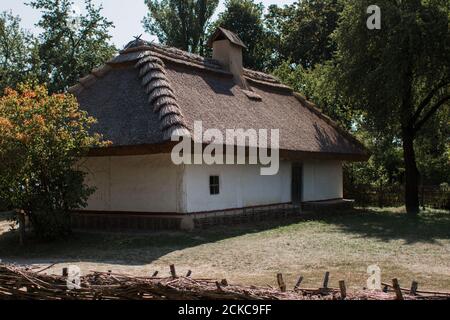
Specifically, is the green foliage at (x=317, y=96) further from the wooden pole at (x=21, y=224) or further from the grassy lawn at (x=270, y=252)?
the wooden pole at (x=21, y=224)

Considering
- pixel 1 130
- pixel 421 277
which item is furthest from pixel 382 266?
pixel 1 130

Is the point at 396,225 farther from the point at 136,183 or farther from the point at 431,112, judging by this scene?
the point at 136,183

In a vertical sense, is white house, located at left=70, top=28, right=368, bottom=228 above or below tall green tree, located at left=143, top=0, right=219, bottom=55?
below

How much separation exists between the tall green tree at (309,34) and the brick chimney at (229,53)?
709 inches

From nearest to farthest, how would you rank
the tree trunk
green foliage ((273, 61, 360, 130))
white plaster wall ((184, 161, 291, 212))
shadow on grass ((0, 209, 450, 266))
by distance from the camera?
shadow on grass ((0, 209, 450, 266)), white plaster wall ((184, 161, 291, 212)), the tree trunk, green foliage ((273, 61, 360, 130))

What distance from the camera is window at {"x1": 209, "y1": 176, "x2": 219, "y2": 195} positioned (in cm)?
1731

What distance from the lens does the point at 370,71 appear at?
71.6 ft

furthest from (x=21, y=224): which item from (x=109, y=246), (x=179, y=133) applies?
(x=179, y=133)

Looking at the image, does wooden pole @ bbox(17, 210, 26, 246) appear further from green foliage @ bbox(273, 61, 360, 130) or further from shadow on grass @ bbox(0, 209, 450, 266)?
green foliage @ bbox(273, 61, 360, 130)

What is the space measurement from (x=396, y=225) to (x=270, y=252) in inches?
260

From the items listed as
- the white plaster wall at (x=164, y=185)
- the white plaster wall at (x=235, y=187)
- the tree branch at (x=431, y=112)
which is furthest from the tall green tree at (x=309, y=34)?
the white plaster wall at (x=164, y=185)

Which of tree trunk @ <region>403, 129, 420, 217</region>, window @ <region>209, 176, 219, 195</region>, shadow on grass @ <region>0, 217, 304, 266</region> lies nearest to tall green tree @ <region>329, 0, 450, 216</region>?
tree trunk @ <region>403, 129, 420, 217</region>

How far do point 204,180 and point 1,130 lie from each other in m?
6.29
